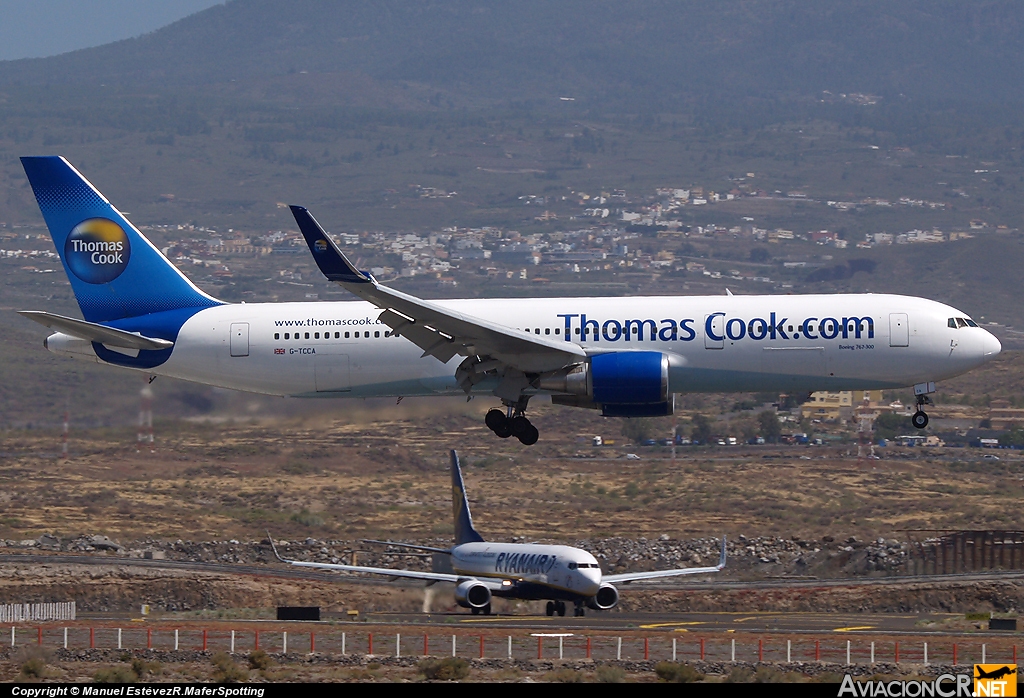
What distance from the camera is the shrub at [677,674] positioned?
38719mm

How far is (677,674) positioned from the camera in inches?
1538

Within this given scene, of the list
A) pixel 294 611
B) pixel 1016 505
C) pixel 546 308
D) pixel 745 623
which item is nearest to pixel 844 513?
pixel 1016 505

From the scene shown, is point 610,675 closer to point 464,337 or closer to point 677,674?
point 677,674

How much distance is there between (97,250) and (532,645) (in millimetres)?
18976

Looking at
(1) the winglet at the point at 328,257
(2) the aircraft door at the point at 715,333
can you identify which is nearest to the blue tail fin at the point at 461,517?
(2) the aircraft door at the point at 715,333

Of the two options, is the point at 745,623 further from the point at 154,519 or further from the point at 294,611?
the point at 154,519

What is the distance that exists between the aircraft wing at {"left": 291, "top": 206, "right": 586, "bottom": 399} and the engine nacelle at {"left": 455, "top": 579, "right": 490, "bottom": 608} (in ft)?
57.8

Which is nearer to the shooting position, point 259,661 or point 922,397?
point 259,661

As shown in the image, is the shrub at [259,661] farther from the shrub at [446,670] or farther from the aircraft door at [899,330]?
the aircraft door at [899,330]

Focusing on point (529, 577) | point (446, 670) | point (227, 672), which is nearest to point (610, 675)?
point (446, 670)

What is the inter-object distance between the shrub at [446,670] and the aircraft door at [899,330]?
15.8m

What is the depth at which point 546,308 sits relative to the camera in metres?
44.6

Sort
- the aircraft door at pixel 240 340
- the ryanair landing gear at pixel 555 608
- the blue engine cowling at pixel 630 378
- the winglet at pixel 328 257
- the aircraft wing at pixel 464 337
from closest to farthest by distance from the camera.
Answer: the winglet at pixel 328 257, the aircraft wing at pixel 464 337, the blue engine cowling at pixel 630 378, the aircraft door at pixel 240 340, the ryanair landing gear at pixel 555 608

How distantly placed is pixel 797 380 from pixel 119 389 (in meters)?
32.7
